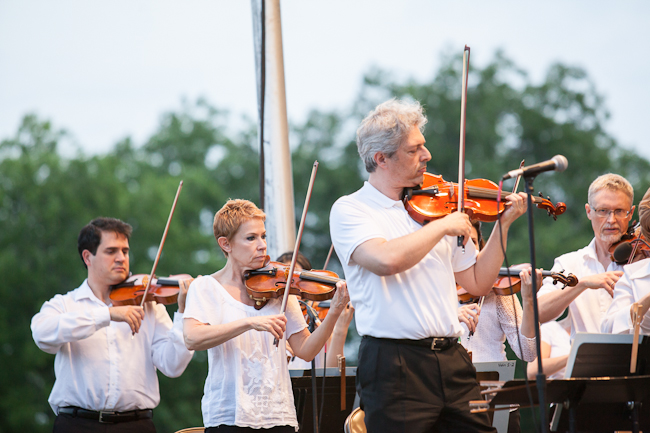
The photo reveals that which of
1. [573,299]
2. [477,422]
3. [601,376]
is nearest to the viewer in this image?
[477,422]

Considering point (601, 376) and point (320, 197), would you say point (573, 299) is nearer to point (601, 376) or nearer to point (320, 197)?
point (601, 376)

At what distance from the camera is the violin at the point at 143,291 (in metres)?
4.36

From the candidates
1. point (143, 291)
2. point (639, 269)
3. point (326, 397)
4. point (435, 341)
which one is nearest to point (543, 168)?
point (435, 341)

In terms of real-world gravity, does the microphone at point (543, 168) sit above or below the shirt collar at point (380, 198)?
above

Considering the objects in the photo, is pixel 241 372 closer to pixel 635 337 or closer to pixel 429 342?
pixel 429 342

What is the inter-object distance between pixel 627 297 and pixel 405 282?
1290mm

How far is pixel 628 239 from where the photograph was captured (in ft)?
12.6

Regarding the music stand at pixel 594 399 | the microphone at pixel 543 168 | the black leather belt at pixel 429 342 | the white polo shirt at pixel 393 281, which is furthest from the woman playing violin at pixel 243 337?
the microphone at pixel 543 168

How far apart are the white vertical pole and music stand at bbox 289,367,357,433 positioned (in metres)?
1.23

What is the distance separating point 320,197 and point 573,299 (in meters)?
14.6

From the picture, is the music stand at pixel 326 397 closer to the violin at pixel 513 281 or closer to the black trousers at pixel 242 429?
the black trousers at pixel 242 429

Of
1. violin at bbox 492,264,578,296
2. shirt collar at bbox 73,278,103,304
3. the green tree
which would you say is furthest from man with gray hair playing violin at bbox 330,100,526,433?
the green tree

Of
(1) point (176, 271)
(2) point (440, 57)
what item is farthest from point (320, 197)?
(2) point (440, 57)

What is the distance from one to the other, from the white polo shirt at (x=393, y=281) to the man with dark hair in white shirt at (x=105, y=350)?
154 centimetres
